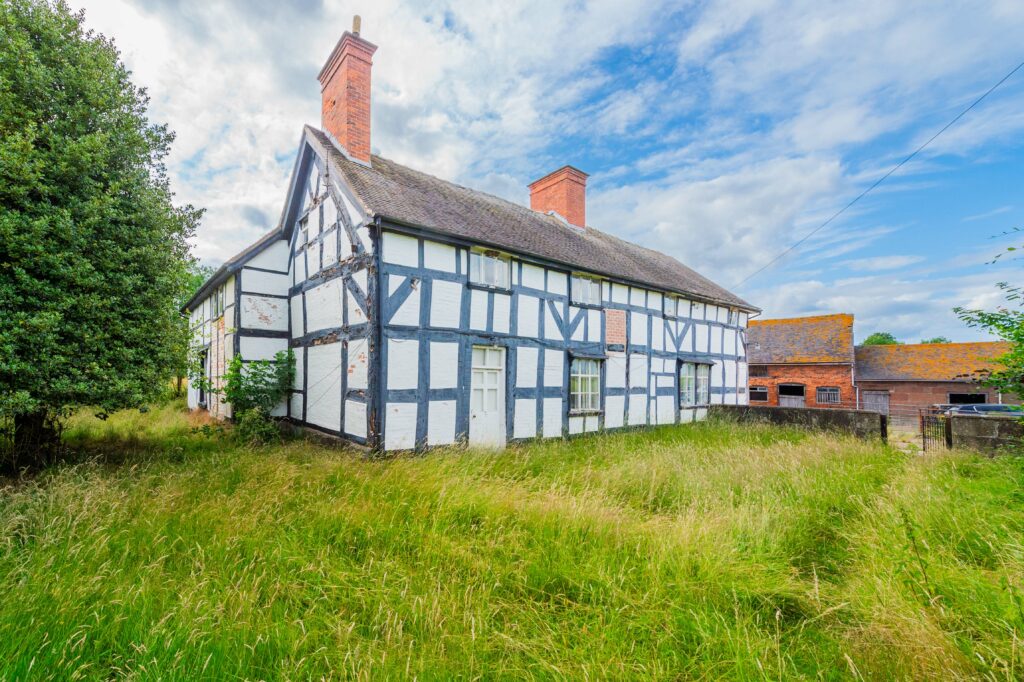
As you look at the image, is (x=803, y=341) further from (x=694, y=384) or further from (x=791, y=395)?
(x=694, y=384)

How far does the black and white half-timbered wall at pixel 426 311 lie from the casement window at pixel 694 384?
0.28 metres

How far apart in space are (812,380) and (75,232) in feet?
90.2

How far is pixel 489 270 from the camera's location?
963 cm

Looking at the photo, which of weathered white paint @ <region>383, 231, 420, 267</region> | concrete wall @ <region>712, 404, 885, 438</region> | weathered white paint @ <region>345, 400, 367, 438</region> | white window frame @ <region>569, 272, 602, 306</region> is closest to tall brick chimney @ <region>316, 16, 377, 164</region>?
weathered white paint @ <region>383, 231, 420, 267</region>

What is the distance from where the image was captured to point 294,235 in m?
11.4

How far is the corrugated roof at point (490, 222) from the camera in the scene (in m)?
8.88

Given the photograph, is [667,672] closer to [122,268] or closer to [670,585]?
[670,585]

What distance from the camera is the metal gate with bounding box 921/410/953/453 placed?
8945 mm

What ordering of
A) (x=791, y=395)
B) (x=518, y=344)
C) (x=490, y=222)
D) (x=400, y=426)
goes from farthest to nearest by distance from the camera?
1. (x=791, y=395)
2. (x=490, y=222)
3. (x=518, y=344)
4. (x=400, y=426)

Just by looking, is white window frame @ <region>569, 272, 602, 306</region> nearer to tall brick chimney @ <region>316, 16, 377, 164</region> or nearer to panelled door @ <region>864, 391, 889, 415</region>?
tall brick chimney @ <region>316, 16, 377, 164</region>

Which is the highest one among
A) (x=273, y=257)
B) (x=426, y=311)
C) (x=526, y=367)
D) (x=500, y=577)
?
(x=273, y=257)

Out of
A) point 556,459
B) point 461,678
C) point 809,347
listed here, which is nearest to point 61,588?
point 461,678

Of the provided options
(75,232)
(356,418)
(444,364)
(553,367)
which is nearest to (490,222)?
(553,367)

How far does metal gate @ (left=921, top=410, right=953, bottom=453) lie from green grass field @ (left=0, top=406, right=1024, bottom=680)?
4.01 meters
